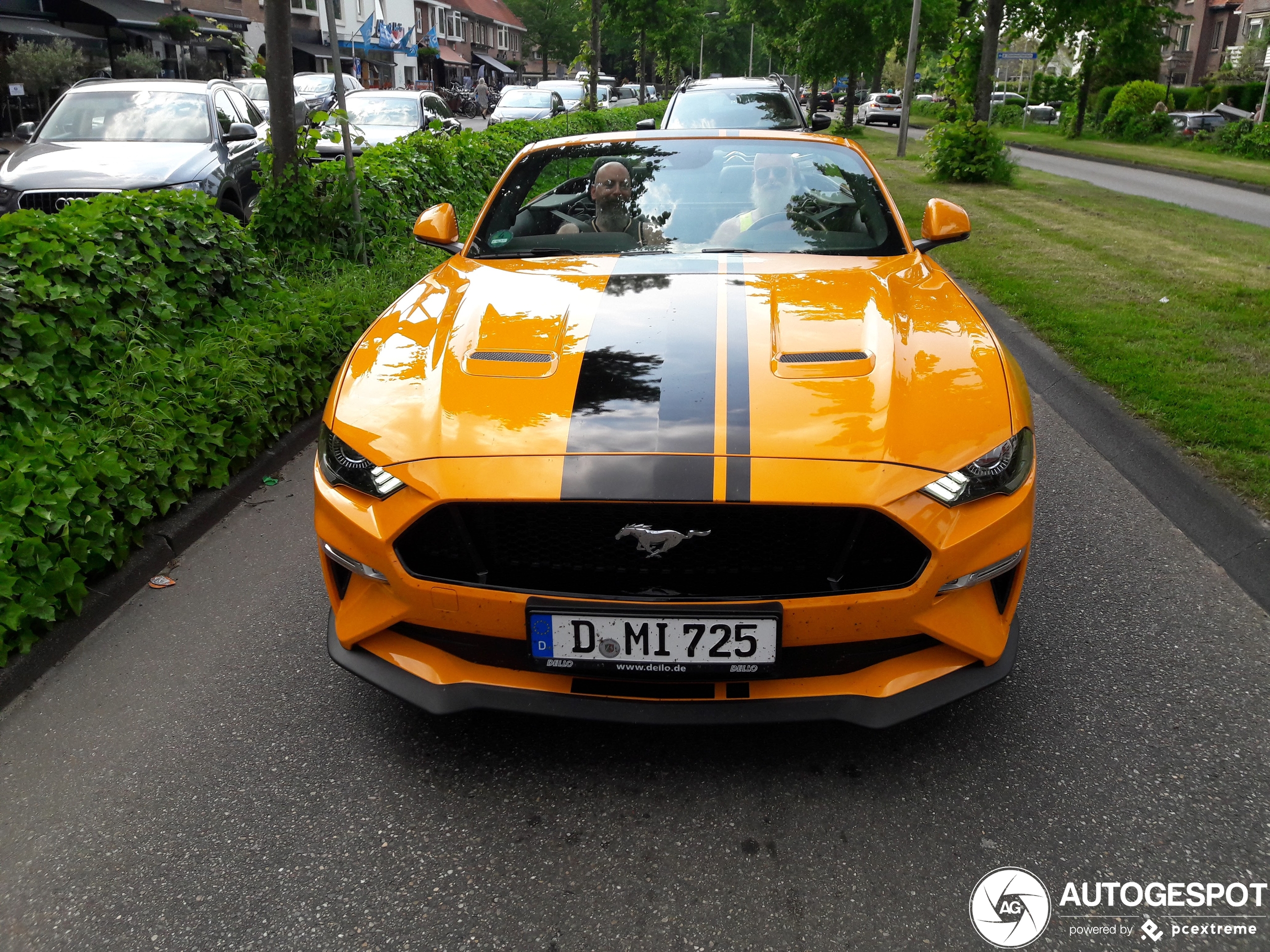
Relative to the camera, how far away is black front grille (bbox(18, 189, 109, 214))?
8.66 meters

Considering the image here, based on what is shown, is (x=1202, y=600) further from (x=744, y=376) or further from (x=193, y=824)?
(x=193, y=824)

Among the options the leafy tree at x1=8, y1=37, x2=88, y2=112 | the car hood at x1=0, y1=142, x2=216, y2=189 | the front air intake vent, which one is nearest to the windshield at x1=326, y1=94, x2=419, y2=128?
the car hood at x1=0, y1=142, x2=216, y2=189

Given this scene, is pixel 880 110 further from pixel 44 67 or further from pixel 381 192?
pixel 381 192

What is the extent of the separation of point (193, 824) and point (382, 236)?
6.60 metres

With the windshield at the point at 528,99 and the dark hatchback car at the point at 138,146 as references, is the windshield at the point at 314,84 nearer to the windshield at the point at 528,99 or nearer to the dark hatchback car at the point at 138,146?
the windshield at the point at 528,99

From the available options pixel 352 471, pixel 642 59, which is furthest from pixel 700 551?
pixel 642 59

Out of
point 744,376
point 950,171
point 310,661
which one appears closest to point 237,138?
point 310,661

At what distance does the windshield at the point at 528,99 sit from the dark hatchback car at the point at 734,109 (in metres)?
11.3

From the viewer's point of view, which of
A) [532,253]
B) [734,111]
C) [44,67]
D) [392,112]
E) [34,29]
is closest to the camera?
[532,253]

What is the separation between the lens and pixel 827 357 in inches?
111

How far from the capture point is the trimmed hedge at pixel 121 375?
3.49 meters

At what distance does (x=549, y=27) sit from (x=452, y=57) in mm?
16180

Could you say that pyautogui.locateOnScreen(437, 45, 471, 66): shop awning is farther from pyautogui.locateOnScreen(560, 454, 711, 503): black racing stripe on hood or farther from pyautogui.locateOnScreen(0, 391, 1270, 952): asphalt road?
pyautogui.locateOnScreen(560, 454, 711, 503): black racing stripe on hood

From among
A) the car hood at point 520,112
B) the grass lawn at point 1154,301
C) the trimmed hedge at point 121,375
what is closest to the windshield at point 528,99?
the car hood at point 520,112
